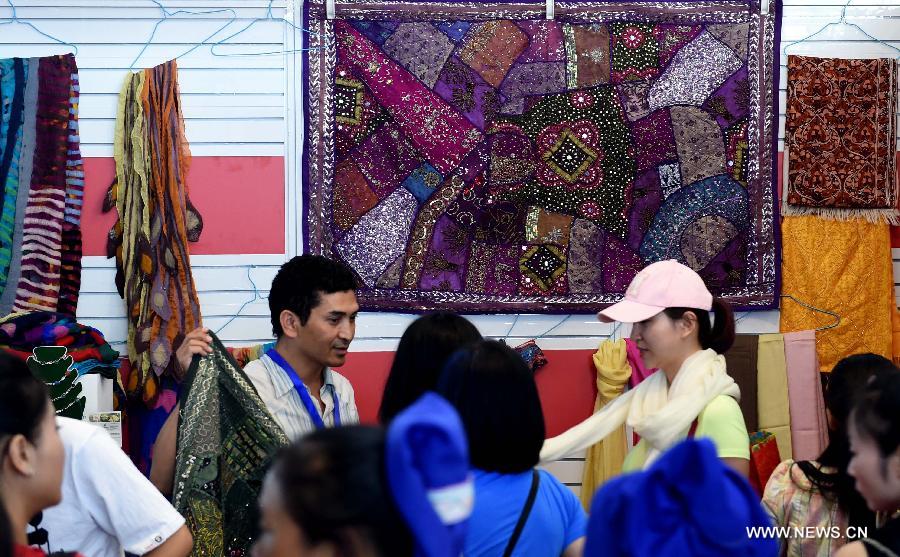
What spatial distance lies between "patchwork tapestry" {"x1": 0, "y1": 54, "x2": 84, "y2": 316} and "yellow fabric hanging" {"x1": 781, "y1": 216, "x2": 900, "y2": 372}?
321 cm

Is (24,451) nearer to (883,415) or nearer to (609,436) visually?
(883,415)

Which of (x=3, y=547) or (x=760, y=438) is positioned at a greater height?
(x=3, y=547)

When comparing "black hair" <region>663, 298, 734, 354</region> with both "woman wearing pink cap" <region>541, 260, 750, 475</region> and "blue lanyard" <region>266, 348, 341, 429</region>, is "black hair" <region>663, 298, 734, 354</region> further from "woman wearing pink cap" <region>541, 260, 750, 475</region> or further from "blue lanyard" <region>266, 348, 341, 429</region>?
"blue lanyard" <region>266, 348, 341, 429</region>

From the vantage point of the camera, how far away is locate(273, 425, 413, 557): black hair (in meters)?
1.30

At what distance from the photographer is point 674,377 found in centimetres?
280

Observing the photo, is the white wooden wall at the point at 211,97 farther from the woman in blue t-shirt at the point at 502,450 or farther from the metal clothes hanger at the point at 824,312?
the woman in blue t-shirt at the point at 502,450

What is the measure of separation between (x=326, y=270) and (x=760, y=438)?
6.79 ft

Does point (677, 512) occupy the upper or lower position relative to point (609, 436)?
upper

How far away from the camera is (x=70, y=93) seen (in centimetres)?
436

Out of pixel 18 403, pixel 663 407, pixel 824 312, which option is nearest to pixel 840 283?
pixel 824 312

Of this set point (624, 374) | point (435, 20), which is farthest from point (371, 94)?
point (624, 374)

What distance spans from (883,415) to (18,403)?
1.61 metres

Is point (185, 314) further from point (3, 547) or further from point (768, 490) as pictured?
point (3, 547)

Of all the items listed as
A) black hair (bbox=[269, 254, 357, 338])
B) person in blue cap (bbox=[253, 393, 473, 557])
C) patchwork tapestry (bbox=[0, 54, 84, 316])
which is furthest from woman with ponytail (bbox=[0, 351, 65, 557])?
patchwork tapestry (bbox=[0, 54, 84, 316])
